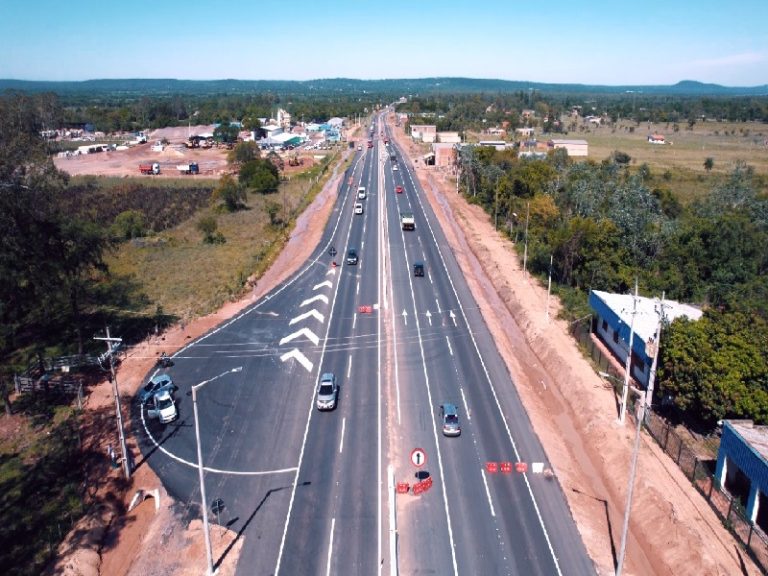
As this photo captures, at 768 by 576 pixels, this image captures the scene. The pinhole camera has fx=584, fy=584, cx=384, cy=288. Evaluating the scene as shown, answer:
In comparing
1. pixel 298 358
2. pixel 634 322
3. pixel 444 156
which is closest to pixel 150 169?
pixel 444 156

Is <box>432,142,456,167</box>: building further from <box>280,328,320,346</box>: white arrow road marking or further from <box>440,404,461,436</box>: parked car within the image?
<box>440,404,461,436</box>: parked car

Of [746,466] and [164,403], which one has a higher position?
[746,466]

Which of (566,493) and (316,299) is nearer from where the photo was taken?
(566,493)

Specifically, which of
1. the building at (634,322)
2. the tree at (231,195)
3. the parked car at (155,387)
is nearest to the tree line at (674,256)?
the building at (634,322)

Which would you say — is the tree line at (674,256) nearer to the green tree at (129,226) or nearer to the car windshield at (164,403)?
the car windshield at (164,403)

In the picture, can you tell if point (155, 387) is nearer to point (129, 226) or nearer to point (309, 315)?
point (309, 315)
